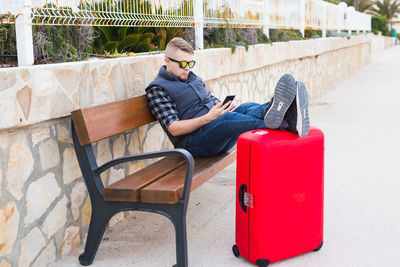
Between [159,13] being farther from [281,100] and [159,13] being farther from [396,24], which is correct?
[396,24]

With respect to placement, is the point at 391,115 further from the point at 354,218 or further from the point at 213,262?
the point at 213,262

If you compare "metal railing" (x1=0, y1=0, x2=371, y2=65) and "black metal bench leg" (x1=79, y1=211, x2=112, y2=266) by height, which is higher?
"metal railing" (x1=0, y1=0, x2=371, y2=65)

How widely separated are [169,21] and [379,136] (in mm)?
3444

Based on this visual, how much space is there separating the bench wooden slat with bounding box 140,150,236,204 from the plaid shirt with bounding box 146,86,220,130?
38cm


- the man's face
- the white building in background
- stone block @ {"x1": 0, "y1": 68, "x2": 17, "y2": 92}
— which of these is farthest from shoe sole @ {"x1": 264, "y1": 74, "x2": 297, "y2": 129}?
the white building in background

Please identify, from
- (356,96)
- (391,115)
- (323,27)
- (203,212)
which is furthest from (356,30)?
(203,212)

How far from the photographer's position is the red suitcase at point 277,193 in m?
2.97

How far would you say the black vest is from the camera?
3797 mm

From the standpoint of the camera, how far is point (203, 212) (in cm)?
406

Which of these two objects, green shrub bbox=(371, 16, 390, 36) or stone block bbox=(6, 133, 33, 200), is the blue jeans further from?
green shrub bbox=(371, 16, 390, 36)

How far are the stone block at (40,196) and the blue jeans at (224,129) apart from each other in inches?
43.1

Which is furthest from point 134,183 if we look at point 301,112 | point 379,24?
point 379,24

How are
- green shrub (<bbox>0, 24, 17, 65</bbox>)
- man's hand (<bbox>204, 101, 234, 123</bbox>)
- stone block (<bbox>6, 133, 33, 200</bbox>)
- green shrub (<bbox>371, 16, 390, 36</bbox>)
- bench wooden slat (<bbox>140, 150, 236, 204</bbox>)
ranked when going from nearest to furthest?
stone block (<bbox>6, 133, 33, 200</bbox>), bench wooden slat (<bbox>140, 150, 236, 204</bbox>), man's hand (<bbox>204, 101, 234, 123</bbox>), green shrub (<bbox>0, 24, 17, 65</bbox>), green shrub (<bbox>371, 16, 390, 36</bbox>)

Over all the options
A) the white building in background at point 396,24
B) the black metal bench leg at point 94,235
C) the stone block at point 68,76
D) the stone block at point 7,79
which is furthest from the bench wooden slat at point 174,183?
the white building in background at point 396,24
